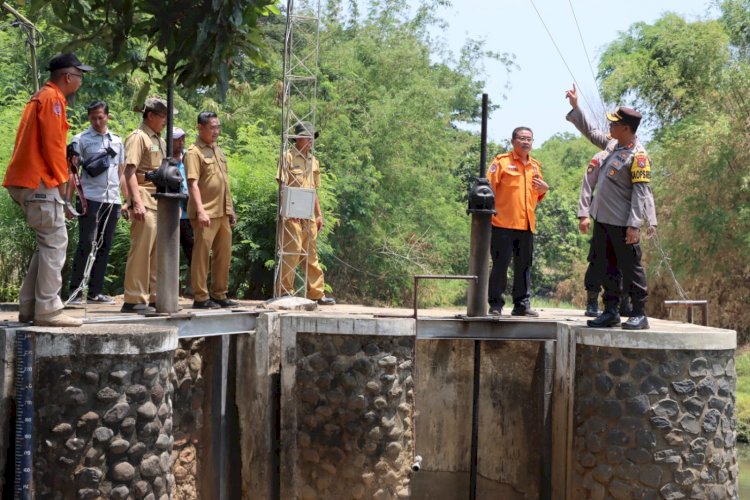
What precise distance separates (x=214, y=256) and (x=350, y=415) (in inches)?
79.1

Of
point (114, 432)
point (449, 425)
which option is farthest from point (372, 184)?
point (114, 432)

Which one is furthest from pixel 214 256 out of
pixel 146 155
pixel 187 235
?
pixel 146 155

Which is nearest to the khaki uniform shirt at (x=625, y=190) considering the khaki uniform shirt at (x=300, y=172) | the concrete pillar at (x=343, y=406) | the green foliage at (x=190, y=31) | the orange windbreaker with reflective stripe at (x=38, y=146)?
the concrete pillar at (x=343, y=406)

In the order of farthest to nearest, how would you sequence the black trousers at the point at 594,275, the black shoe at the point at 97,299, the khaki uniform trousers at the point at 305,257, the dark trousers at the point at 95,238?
the khaki uniform trousers at the point at 305,257
the black shoe at the point at 97,299
the dark trousers at the point at 95,238
the black trousers at the point at 594,275

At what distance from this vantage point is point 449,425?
10570 mm

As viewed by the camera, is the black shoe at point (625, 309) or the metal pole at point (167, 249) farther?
the black shoe at point (625, 309)

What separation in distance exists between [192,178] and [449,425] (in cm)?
322

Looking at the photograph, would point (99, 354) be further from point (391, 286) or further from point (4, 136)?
point (391, 286)

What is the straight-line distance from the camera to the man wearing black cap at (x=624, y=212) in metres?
8.95

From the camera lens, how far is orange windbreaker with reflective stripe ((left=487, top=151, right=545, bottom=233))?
1030 cm

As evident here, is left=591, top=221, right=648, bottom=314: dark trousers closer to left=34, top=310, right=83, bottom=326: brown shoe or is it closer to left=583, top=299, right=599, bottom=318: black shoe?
left=583, top=299, right=599, bottom=318: black shoe

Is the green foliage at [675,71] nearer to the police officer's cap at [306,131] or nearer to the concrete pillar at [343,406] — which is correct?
the police officer's cap at [306,131]

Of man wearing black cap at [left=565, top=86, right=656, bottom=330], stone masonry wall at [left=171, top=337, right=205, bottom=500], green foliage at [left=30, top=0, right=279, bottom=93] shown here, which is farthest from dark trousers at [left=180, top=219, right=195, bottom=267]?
man wearing black cap at [left=565, top=86, right=656, bottom=330]

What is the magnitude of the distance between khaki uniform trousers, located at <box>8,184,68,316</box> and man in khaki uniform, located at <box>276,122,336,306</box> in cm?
441
